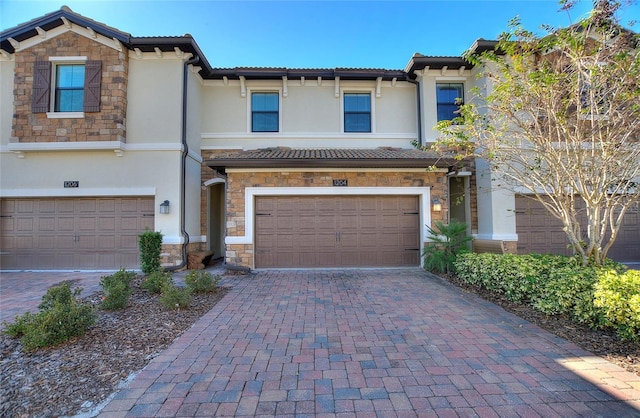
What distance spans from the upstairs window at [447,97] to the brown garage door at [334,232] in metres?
3.92

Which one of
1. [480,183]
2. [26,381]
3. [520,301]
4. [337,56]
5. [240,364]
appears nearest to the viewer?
[26,381]

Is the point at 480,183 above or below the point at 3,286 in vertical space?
above

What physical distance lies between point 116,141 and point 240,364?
7961 millimetres

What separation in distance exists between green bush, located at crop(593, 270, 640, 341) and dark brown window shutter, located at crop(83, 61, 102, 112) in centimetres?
1163

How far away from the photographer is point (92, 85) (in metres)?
8.25

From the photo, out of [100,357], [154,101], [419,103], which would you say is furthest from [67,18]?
[419,103]

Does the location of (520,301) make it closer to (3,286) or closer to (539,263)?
(539,263)

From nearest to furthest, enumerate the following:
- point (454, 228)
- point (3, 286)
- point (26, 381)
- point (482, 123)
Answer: point (26, 381), point (482, 123), point (3, 286), point (454, 228)

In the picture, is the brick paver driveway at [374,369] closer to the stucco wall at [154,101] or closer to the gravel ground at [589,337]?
the gravel ground at [589,337]

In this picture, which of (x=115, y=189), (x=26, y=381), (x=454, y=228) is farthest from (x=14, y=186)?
(x=454, y=228)

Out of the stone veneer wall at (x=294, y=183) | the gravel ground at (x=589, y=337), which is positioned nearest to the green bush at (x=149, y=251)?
the stone veneer wall at (x=294, y=183)

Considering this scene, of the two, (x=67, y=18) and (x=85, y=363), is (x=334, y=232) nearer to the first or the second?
(x=85, y=363)

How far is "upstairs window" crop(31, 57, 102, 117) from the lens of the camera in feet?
27.0

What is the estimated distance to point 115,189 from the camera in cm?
845
